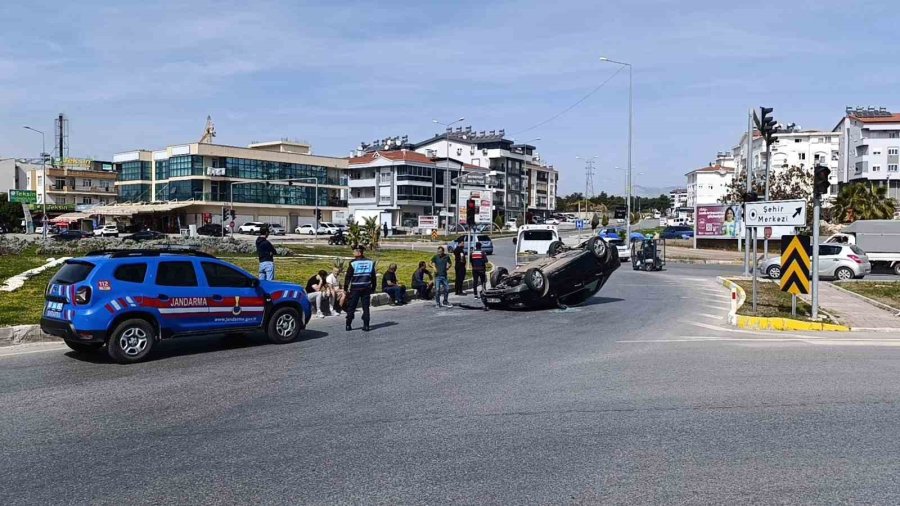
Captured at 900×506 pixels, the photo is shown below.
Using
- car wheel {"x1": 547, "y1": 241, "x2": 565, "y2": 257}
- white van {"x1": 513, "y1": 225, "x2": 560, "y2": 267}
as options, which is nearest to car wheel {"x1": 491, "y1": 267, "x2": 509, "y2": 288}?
car wheel {"x1": 547, "y1": 241, "x2": 565, "y2": 257}

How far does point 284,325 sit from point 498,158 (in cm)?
10840

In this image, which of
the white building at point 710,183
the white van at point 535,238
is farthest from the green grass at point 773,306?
the white building at point 710,183

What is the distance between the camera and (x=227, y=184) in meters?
91.8

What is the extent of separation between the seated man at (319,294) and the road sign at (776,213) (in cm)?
1044

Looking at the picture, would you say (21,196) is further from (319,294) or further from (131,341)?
(131,341)

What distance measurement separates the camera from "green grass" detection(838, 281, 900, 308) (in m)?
22.1

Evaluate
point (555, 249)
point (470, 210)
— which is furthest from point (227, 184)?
point (555, 249)

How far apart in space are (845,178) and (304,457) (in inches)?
4120

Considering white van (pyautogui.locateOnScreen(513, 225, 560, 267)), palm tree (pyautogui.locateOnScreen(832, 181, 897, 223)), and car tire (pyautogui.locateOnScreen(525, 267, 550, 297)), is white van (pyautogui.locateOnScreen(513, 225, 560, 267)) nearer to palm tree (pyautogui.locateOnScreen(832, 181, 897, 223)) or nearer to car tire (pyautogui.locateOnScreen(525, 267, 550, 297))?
car tire (pyautogui.locateOnScreen(525, 267, 550, 297))

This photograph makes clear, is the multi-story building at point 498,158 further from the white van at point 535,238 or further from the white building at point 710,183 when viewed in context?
the white van at point 535,238

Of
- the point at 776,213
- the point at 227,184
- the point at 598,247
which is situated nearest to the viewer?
the point at 776,213

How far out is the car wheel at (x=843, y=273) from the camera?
1206 inches

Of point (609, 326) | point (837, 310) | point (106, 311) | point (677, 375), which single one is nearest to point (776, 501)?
point (677, 375)

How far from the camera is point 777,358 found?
1176cm
